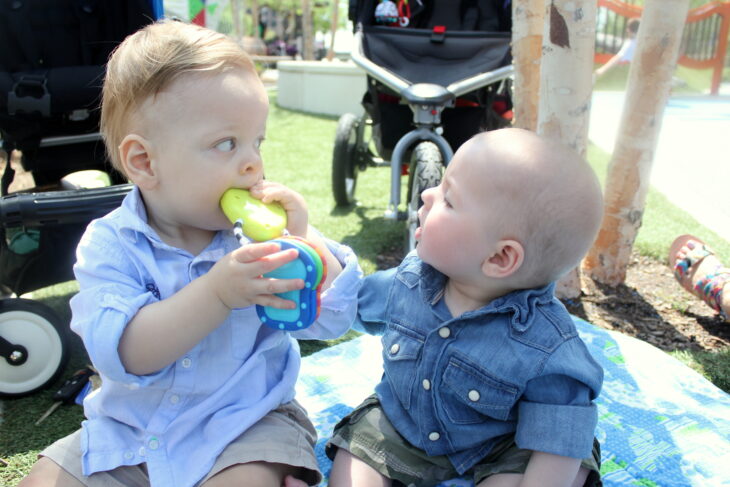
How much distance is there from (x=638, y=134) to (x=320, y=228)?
193cm

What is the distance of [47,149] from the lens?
8.64ft

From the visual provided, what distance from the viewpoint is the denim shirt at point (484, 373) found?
1.31 meters

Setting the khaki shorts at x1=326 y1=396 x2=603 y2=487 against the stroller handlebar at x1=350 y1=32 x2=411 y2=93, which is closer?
the khaki shorts at x1=326 y1=396 x2=603 y2=487

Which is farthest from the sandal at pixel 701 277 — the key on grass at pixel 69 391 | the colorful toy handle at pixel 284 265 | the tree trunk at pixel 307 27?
the tree trunk at pixel 307 27

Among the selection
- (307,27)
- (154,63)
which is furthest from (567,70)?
(307,27)

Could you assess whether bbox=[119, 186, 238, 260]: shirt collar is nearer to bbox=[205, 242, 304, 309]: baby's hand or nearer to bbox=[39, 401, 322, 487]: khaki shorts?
bbox=[205, 242, 304, 309]: baby's hand

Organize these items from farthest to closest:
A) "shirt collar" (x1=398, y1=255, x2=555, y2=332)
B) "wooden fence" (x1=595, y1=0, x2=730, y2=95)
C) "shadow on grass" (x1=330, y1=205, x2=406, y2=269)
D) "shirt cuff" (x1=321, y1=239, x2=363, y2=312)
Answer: "wooden fence" (x1=595, y1=0, x2=730, y2=95) < "shadow on grass" (x1=330, y1=205, x2=406, y2=269) < "shirt cuff" (x1=321, y1=239, x2=363, y2=312) < "shirt collar" (x1=398, y1=255, x2=555, y2=332)

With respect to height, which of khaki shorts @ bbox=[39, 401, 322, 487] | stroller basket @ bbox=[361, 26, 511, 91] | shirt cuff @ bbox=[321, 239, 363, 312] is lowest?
khaki shorts @ bbox=[39, 401, 322, 487]

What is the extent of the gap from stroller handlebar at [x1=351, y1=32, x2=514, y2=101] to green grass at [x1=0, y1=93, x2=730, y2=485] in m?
0.94

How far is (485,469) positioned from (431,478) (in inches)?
5.8

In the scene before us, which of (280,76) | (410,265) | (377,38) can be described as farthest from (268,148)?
(410,265)

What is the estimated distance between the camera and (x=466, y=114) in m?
3.58

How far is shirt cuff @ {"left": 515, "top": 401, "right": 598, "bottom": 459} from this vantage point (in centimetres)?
128

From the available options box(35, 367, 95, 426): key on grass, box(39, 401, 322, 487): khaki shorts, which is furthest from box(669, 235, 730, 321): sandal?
box(35, 367, 95, 426): key on grass
